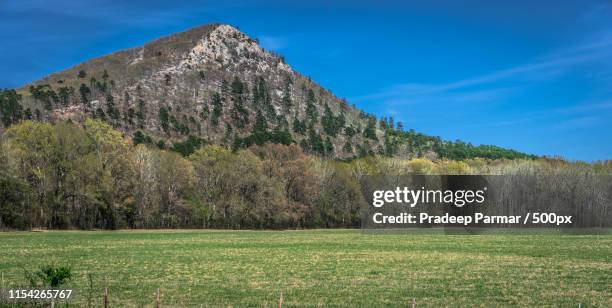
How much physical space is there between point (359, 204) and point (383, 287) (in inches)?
3955

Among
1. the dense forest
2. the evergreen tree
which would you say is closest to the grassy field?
the dense forest

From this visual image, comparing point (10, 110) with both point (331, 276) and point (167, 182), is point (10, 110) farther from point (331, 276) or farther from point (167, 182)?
point (331, 276)

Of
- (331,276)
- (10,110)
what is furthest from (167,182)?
(10,110)

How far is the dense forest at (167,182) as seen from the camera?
3752 inches

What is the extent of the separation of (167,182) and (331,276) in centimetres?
8225

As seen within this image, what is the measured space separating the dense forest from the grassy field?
154 feet

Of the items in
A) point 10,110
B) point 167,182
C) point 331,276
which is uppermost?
point 10,110

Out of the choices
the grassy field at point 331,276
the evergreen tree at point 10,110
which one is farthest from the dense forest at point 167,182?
the evergreen tree at point 10,110

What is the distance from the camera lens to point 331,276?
34.0m

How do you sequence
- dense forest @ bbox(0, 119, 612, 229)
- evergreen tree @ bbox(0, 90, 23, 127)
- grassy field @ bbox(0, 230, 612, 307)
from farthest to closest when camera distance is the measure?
evergreen tree @ bbox(0, 90, 23, 127) → dense forest @ bbox(0, 119, 612, 229) → grassy field @ bbox(0, 230, 612, 307)

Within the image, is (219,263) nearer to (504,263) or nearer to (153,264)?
(153,264)

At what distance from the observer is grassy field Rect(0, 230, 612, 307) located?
84.4 feet

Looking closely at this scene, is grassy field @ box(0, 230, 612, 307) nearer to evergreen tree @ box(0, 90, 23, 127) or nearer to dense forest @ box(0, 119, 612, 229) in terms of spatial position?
dense forest @ box(0, 119, 612, 229)

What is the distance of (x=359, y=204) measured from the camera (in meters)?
129
